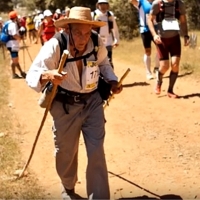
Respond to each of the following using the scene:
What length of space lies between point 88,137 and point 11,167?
187 centimetres

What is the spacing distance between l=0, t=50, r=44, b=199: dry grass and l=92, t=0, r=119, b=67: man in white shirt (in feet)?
8.49

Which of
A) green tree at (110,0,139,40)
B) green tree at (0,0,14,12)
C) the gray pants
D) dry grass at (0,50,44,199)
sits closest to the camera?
the gray pants

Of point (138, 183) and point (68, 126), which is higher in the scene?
point (68, 126)

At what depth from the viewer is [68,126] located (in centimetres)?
513

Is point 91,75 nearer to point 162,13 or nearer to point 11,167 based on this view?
point 11,167

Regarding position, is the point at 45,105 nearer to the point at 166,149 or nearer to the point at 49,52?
the point at 49,52

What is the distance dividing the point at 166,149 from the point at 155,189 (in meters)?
1.34

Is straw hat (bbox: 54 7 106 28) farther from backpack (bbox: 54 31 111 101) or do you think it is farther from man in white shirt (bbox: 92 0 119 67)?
man in white shirt (bbox: 92 0 119 67)

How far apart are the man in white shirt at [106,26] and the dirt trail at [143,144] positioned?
1.07 metres

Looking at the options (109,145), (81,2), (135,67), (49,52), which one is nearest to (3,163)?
(109,145)

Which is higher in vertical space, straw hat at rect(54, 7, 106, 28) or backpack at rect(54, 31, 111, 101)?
straw hat at rect(54, 7, 106, 28)

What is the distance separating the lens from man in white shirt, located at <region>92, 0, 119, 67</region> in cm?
1116

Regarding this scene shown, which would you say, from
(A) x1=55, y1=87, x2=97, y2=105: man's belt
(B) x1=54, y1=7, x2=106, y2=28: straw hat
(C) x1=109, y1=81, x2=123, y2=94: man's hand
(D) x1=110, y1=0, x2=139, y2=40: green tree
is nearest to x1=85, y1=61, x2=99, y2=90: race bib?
(A) x1=55, y1=87, x2=97, y2=105: man's belt

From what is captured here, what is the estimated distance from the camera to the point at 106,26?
1128 centimetres
